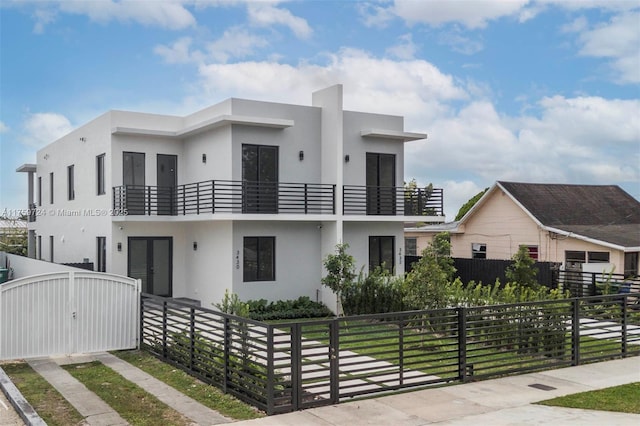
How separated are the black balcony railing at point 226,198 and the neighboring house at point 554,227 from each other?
10563mm

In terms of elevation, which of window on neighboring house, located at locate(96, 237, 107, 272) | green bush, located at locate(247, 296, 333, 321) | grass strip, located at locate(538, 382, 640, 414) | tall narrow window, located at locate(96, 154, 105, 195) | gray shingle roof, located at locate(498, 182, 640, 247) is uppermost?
tall narrow window, located at locate(96, 154, 105, 195)

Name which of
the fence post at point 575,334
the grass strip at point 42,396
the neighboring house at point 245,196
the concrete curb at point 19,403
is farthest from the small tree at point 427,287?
the concrete curb at point 19,403

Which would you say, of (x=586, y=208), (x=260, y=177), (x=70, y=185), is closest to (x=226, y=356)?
(x=260, y=177)

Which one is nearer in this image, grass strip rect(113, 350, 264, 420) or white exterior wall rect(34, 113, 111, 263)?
grass strip rect(113, 350, 264, 420)

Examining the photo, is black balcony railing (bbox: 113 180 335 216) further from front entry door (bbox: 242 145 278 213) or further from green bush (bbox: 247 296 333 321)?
green bush (bbox: 247 296 333 321)

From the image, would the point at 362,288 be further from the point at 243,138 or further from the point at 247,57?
the point at 247,57

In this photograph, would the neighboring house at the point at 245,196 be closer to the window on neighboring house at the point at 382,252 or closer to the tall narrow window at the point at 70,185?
the window on neighboring house at the point at 382,252

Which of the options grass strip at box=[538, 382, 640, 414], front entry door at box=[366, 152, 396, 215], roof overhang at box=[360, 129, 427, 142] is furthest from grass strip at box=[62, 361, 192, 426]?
roof overhang at box=[360, 129, 427, 142]

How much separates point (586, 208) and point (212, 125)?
19388mm

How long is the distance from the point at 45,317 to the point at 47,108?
1215cm

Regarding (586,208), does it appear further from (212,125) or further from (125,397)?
(125,397)

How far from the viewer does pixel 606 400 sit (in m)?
9.20

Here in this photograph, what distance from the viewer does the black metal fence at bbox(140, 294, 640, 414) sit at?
880 cm

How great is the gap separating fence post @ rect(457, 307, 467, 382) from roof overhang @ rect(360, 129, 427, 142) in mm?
11478
